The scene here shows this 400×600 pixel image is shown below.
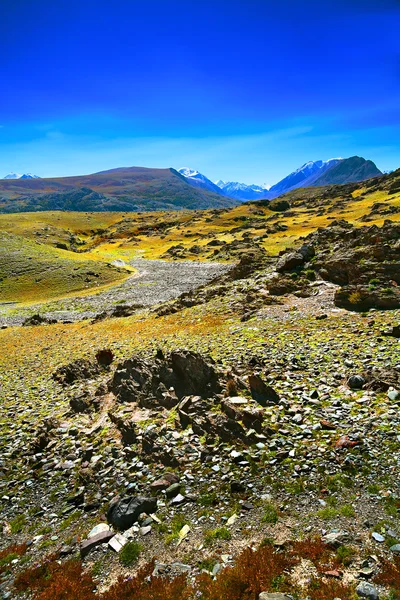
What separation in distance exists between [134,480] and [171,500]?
6.71 ft

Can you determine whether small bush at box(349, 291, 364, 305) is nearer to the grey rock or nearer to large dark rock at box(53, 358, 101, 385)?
the grey rock

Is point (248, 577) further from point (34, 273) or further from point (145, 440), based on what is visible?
point (34, 273)

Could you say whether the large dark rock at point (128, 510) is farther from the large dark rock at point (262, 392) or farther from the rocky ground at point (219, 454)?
the large dark rock at point (262, 392)

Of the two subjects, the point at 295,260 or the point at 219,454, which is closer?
the point at 219,454

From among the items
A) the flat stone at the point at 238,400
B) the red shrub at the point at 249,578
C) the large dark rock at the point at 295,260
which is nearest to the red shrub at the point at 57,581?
the red shrub at the point at 249,578

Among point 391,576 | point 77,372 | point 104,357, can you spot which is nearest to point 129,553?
point 391,576

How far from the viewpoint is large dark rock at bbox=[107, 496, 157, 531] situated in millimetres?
11023

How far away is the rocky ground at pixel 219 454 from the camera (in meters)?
9.64

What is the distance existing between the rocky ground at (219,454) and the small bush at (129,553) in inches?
5.1

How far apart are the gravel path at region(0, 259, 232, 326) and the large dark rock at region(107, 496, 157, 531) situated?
43.4m

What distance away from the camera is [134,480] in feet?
42.7

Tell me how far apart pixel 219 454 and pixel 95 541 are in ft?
17.2

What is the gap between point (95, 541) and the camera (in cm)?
1041

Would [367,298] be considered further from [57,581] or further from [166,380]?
[57,581]
